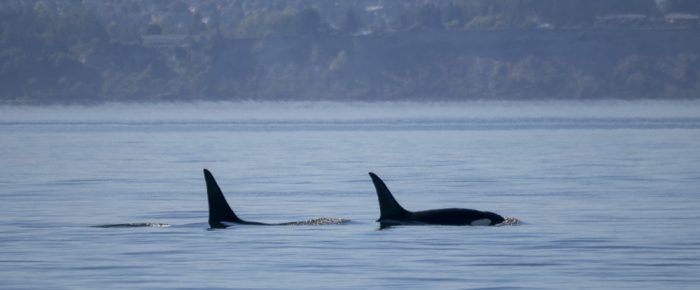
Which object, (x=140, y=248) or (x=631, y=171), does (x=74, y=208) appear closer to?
(x=140, y=248)

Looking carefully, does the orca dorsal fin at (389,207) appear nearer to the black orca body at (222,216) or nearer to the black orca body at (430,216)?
the black orca body at (430,216)

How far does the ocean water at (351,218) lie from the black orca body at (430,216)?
17cm

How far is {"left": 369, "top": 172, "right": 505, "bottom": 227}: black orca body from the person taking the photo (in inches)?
1219

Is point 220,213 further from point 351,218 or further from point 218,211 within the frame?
→ point 351,218

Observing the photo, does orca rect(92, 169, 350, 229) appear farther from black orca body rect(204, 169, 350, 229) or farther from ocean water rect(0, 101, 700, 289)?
ocean water rect(0, 101, 700, 289)

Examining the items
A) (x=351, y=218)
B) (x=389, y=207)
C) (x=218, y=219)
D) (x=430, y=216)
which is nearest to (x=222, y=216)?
(x=218, y=219)

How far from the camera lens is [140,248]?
2870 cm

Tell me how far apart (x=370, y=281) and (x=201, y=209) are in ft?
40.4

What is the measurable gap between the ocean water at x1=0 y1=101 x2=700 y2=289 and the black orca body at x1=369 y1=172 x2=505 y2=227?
17 centimetres

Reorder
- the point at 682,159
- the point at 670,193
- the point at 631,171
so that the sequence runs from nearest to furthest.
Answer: the point at 670,193 → the point at 631,171 → the point at 682,159

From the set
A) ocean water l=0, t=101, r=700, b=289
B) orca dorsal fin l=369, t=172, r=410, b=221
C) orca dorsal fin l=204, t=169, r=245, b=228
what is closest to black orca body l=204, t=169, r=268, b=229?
orca dorsal fin l=204, t=169, r=245, b=228

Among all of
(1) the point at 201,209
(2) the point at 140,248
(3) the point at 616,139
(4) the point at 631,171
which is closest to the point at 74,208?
(1) the point at 201,209

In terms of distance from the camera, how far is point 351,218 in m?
33.9

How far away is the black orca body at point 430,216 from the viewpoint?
31.0 metres
